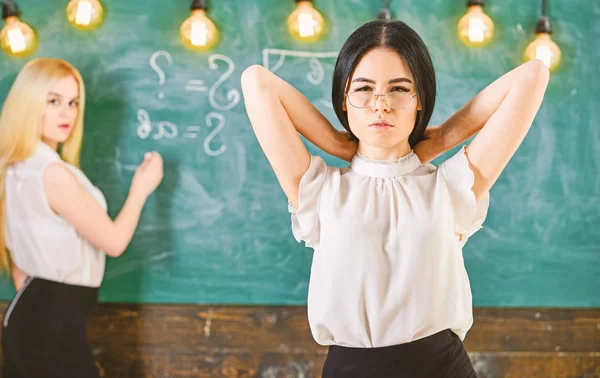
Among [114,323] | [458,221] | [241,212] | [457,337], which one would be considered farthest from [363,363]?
[114,323]

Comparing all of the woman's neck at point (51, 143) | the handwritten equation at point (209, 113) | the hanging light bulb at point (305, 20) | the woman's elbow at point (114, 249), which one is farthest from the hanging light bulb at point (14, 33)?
the hanging light bulb at point (305, 20)

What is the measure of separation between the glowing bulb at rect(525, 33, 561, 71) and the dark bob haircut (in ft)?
5.23

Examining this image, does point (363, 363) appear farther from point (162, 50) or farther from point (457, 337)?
point (162, 50)

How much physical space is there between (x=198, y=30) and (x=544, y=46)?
4.79 ft

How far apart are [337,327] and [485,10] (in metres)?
1.97

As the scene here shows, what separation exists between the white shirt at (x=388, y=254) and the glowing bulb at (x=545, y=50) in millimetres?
1628

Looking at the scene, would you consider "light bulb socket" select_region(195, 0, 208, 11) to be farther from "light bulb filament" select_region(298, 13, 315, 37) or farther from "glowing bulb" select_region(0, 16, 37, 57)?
"glowing bulb" select_region(0, 16, 37, 57)

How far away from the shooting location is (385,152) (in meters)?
1.26

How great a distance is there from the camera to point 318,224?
1.22 metres

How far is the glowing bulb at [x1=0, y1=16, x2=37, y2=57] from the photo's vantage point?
8.77 ft

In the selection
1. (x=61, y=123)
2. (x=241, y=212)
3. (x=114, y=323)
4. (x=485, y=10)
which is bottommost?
(x=114, y=323)

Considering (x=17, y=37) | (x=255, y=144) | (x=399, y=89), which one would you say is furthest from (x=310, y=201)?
(x=17, y=37)

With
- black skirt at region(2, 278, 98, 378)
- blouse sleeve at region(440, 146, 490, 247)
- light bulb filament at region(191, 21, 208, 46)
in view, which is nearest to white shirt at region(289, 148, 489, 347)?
blouse sleeve at region(440, 146, 490, 247)

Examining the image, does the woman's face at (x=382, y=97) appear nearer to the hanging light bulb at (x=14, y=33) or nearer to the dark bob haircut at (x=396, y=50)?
the dark bob haircut at (x=396, y=50)
